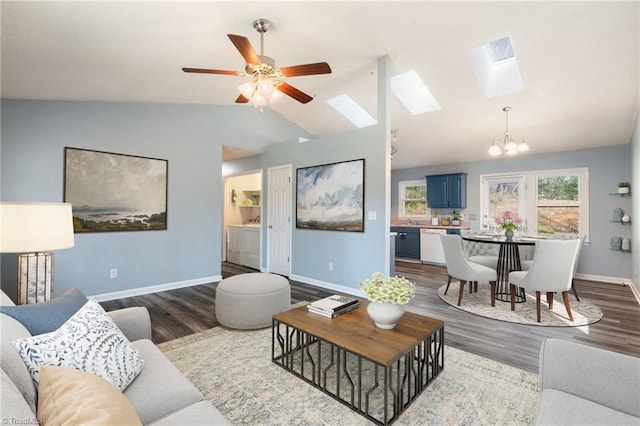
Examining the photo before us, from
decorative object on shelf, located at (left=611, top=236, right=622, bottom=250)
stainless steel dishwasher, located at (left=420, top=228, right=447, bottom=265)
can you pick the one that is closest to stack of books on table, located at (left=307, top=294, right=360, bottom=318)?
stainless steel dishwasher, located at (left=420, top=228, right=447, bottom=265)

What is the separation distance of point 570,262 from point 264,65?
144 inches

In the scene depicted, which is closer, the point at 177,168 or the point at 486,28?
the point at 486,28

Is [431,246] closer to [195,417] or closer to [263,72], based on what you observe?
[263,72]

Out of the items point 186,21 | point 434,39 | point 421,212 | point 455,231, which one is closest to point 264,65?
point 186,21

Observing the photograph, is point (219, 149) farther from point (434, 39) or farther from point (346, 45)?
point (434, 39)

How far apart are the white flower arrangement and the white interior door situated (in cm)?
338

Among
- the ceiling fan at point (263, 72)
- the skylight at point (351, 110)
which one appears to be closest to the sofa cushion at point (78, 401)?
the ceiling fan at point (263, 72)

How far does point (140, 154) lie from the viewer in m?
4.23

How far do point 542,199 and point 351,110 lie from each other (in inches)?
160

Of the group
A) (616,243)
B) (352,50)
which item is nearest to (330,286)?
(352,50)

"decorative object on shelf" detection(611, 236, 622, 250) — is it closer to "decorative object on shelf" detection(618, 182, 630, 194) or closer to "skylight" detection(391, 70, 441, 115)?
"decorative object on shelf" detection(618, 182, 630, 194)

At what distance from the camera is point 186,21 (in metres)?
2.50

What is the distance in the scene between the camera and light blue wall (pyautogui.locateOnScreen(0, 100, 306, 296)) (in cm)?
341

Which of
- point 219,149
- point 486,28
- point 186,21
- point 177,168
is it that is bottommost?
point 177,168
